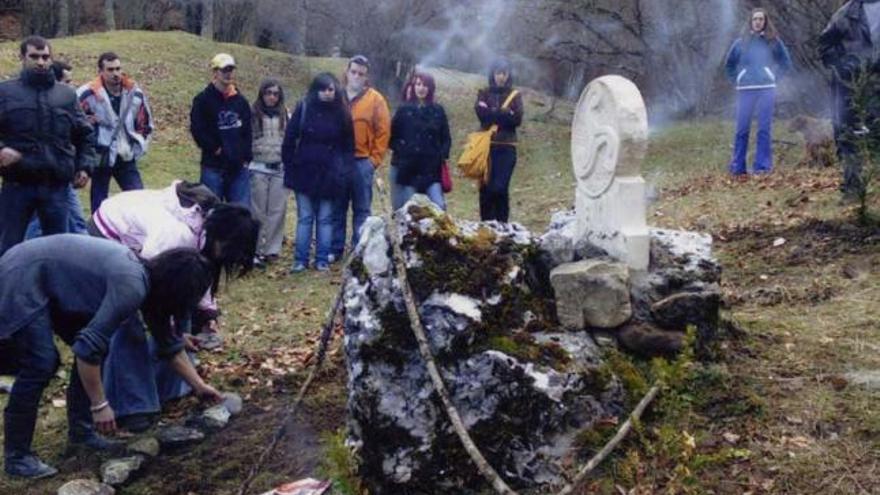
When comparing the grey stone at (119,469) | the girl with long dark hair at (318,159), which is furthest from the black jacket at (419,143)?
the grey stone at (119,469)

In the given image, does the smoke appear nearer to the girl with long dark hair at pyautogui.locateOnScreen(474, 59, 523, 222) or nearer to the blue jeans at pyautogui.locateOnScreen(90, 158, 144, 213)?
the girl with long dark hair at pyautogui.locateOnScreen(474, 59, 523, 222)

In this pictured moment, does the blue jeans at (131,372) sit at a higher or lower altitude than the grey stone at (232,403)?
higher

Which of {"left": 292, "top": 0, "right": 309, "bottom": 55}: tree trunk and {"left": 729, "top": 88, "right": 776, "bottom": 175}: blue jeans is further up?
{"left": 292, "top": 0, "right": 309, "bottom": 55}: tree trunk

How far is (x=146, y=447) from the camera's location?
5000 millimetres

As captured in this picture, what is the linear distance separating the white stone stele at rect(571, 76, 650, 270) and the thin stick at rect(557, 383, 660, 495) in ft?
2.41

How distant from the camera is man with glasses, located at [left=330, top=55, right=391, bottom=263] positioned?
8.96 meters

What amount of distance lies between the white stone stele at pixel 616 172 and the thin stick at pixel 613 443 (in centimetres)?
74

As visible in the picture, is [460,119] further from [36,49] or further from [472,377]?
[472,377]

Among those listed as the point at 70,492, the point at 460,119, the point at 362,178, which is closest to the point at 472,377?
the point at 70,492

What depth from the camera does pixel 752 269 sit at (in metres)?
7.06

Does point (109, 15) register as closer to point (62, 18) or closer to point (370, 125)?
point (62, 18)

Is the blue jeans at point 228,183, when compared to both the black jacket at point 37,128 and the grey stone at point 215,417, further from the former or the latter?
the grey stone at point 215,417

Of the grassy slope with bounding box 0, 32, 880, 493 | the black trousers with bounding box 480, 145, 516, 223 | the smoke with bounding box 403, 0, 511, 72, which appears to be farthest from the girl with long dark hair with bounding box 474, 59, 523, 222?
the smoke with bounding box 403, 0, 511, 72

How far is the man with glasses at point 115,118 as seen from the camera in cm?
839
